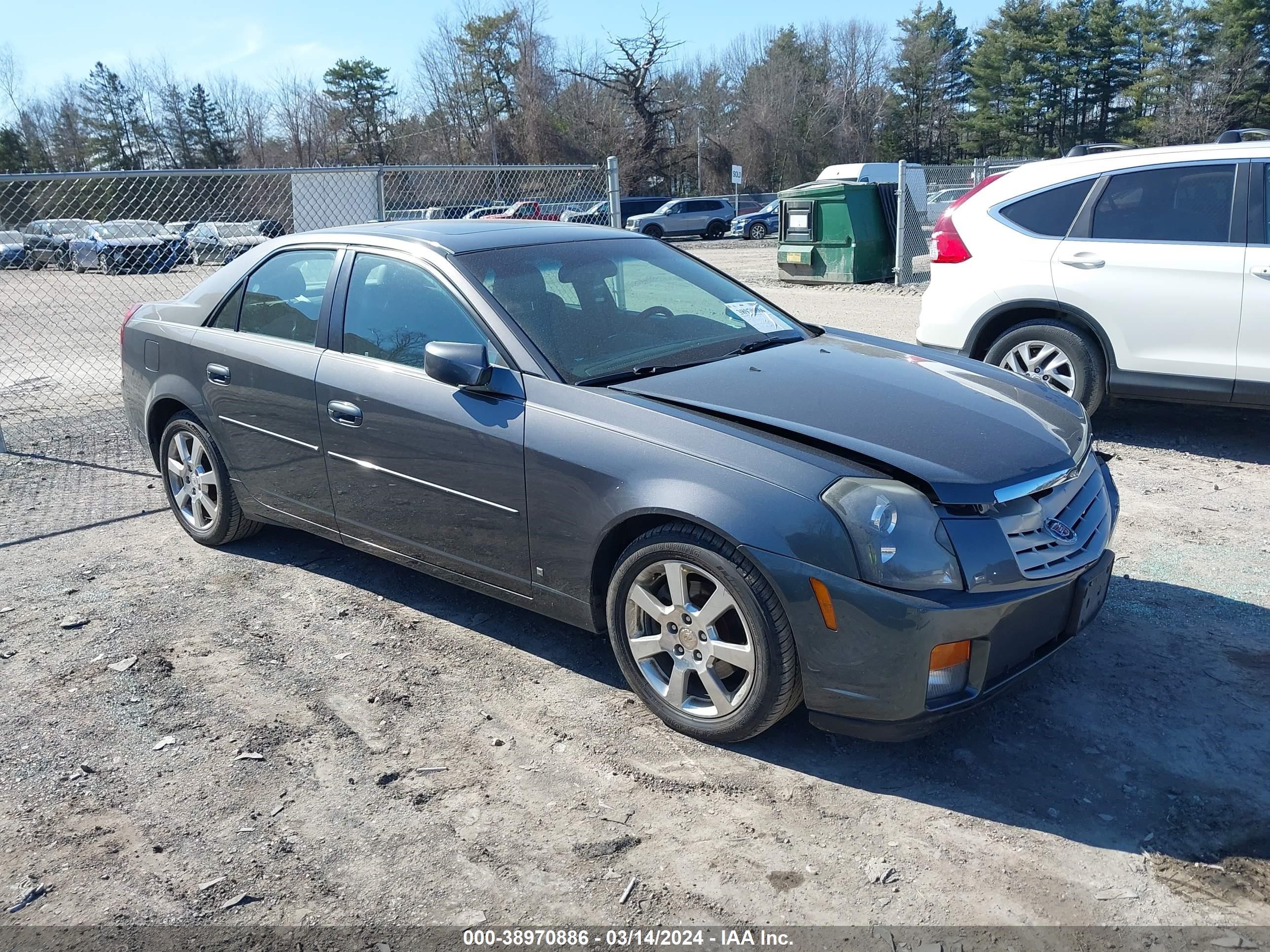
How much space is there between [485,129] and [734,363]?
67056mm

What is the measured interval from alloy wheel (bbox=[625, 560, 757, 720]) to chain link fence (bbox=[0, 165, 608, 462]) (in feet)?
17.9

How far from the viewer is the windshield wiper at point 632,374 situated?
3814 millimetres

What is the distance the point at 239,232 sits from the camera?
1520cm

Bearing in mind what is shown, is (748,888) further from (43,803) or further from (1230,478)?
(1230,478)

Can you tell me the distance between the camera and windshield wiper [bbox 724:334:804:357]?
425cm

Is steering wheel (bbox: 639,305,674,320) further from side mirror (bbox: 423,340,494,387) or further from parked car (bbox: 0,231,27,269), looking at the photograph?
parked car (bbox: 0,231,27,269)

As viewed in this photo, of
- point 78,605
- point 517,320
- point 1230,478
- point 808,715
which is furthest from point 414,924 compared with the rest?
point 1230,478

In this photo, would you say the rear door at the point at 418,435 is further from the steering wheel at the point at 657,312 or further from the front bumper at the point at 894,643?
the front bumper at the point at 894,643

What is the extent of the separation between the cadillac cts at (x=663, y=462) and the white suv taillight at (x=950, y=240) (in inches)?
109

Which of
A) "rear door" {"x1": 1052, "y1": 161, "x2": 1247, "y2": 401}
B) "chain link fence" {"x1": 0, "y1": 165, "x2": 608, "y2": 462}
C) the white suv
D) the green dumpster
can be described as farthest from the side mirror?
the green dumpster

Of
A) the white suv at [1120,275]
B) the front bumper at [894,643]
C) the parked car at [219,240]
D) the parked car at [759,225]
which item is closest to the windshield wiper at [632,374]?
the front bumper at [894,643]

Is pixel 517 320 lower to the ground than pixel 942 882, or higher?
higher

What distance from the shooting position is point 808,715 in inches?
132

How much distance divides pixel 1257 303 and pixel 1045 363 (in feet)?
4.13
